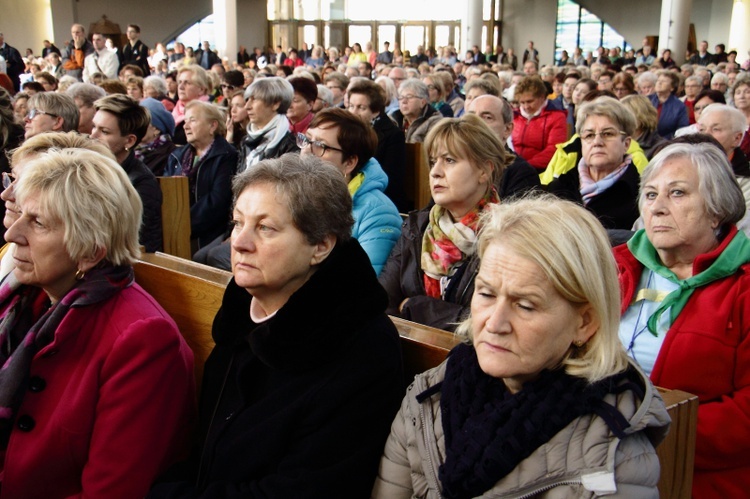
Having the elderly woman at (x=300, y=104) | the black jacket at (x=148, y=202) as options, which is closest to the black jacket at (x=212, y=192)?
the black jacket at (x=148, y=202)

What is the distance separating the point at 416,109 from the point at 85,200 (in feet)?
16.2

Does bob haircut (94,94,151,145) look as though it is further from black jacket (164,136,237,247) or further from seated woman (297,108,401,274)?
seated woman (297,108,401,274)

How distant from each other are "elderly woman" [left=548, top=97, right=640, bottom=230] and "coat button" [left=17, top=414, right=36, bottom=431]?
2.51 m

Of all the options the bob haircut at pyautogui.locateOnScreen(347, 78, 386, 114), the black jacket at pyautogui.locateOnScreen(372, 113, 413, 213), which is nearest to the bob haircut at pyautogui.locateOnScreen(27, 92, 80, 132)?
the black jacket at pyautogui.locateOnScreen(372, 113, 413, 213)

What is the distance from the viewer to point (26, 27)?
23.4 metres

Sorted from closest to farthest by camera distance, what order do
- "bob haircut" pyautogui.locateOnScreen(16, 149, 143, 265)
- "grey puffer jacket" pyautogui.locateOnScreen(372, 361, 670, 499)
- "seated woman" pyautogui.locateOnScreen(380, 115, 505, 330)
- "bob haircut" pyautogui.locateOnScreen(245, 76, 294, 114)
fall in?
"grey puffer jacket" pyautogui.locateOnScreen(372, 361, 670, 499), "bob haircut" pyautogui.locateOnScreen(16, 149, 143, 265), "seated woman" pyautogui.locateOnScreen(380, 115, 505, 330), "bob haircut" pyautogui.locateOnScreen(245, 76, 294, 114)

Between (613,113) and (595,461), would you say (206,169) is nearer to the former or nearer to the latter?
(613,113)

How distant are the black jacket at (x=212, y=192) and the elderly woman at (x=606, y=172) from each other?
1952 mm

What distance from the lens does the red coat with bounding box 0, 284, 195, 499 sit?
6.09ft

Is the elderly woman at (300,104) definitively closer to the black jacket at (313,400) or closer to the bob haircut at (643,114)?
the bob haircut at (643,114)

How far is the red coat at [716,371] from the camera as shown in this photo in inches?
73.7

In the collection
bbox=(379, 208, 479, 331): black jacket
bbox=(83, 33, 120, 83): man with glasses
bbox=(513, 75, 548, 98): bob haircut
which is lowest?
bbox=(379, 208, 479, 331): black jacket

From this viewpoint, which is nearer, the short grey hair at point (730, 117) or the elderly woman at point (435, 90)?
the short grey hair at point (730, 117)

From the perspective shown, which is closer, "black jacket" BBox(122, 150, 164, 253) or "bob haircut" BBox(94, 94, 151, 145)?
"black jacket" BBox(122, 150, 164, 253)
